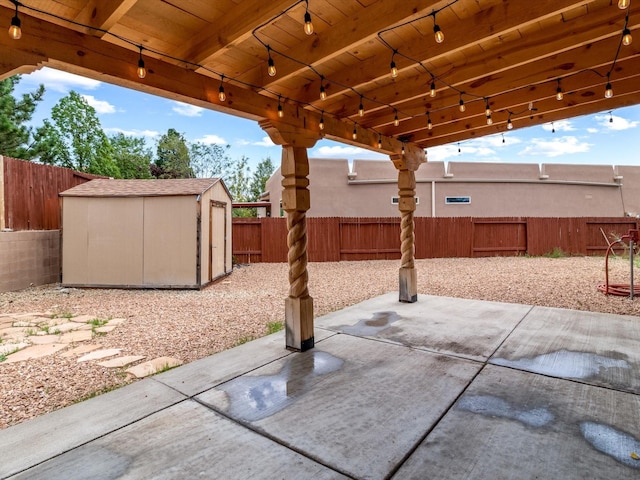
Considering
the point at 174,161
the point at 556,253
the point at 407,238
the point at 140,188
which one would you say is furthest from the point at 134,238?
the point at 174,161

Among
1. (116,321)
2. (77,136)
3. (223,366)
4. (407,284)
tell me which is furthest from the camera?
(77,136)

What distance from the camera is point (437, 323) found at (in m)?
4.00

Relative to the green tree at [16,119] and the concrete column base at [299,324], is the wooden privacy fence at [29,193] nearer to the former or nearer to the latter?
the green tree at [16,119]

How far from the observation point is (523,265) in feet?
31.1

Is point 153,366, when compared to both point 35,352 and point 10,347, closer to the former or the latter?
point 35,352

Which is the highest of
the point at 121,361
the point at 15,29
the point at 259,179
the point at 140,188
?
the point at 259,179

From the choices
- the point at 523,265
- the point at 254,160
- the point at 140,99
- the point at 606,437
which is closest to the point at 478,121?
the point at 606,437

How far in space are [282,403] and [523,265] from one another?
9288mm

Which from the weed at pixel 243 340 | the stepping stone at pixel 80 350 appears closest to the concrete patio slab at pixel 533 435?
the weed at pixel 243 340

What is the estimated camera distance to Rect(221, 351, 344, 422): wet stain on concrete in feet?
7.16

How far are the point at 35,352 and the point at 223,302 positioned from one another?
106 inches

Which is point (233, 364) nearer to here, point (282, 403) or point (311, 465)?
point (282, 403)

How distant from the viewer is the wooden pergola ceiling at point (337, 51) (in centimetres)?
199

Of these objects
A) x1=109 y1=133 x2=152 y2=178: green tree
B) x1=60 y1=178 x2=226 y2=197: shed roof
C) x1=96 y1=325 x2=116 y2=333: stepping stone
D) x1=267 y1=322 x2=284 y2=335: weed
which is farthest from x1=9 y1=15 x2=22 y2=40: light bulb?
x1=109 y1=133 x2=152 y2=178: green tree
